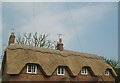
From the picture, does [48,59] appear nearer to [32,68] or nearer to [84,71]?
[32,68]

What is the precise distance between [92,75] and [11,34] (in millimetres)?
15171

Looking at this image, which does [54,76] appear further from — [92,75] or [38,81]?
[92,75]

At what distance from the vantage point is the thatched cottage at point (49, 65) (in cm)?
3123

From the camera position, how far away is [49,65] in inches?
1332

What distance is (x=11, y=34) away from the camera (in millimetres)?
36062

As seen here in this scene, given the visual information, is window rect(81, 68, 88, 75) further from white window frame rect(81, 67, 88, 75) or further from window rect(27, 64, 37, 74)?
window rect(27, 64, 37, 74)

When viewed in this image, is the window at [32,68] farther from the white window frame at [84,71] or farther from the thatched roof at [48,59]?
the white window frame at [84,71]

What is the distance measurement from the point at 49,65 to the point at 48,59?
146 cm

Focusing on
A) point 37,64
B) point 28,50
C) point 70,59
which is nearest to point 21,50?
point 28,50

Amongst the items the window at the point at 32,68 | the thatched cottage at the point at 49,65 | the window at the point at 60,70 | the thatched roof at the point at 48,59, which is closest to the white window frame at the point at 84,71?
the thatched cottage at the point at 49,65

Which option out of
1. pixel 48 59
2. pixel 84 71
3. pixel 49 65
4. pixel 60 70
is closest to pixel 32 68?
pixel 49 65

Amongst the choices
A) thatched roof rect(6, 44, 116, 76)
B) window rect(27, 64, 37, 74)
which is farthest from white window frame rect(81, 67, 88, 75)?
window rect(27, 64, 37, 74)

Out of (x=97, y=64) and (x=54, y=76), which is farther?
(x=97, y=64)

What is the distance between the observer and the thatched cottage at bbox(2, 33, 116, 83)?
31.2 metres
